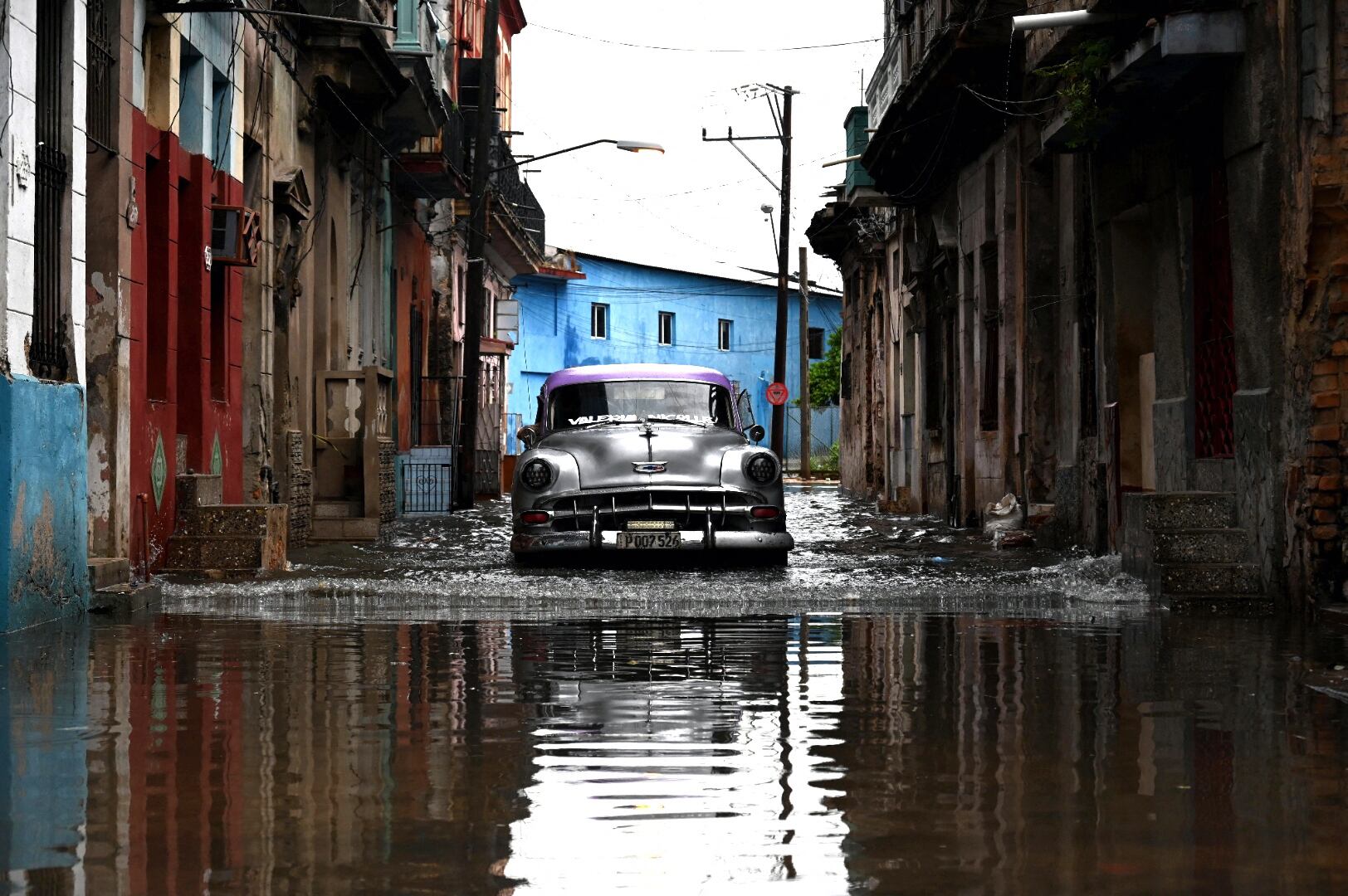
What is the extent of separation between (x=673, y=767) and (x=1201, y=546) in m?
7.39

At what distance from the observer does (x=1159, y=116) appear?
14.1 m

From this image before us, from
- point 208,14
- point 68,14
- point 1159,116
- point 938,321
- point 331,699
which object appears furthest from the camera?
point 938,321

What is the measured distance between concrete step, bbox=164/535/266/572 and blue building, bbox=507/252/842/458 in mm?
41445

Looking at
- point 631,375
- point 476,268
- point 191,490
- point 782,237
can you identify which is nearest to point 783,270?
point 782,237

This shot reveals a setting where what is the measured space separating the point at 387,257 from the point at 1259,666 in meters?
21.6

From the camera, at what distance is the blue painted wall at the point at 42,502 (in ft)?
31.9

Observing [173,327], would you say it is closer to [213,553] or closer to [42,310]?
[213,553]

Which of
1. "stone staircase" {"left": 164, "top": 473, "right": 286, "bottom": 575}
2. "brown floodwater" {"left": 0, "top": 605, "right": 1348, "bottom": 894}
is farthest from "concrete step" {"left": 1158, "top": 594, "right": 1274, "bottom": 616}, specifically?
"stone staircase" {"left": 164, "top": 473, "right": 286, "bottom": 575}

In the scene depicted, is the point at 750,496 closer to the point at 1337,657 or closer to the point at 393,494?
the point at 1337,657

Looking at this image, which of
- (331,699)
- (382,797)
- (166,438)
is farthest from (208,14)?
(382,797)

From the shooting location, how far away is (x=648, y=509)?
14781 mm

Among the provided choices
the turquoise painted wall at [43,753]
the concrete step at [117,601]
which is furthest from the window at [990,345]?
the turquoise painted wall at [43,753]

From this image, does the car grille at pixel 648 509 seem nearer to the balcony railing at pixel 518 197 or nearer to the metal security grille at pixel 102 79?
the metal security grille at pixel 102 79

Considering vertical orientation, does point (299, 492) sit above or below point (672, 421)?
below
